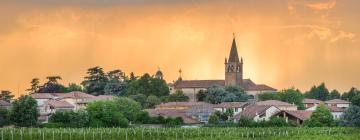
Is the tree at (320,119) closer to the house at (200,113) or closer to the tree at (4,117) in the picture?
the house at (200,113)

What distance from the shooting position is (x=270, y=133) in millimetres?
71750

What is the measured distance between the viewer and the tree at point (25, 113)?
8438cm

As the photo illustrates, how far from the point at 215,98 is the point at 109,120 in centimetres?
4511

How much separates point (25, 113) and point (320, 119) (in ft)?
86.2

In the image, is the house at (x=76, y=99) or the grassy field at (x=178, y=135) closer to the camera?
the grassy field at (x=178, y=135)

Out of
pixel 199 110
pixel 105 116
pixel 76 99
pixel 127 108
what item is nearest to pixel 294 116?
pixel 127 108

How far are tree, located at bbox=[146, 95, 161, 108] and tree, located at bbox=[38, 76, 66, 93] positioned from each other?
2098 cm

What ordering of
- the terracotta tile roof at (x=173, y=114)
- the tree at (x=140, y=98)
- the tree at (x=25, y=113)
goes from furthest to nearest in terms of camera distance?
the tree at (x=140, y=98) < the terracotta tile roof at (x=173, y=114) < the tree at (x=25, y=113)

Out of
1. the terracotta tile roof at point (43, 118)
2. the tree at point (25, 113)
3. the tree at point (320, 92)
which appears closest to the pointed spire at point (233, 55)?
the tree at point (320, 92)

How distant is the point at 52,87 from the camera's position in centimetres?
14400

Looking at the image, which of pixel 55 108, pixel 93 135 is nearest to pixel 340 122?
pixel 93 135

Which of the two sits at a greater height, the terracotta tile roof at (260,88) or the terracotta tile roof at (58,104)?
the terracotta tile roof at (260,88)

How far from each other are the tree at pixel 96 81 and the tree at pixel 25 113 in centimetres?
5832

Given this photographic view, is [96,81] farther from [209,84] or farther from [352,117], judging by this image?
[352,117]
